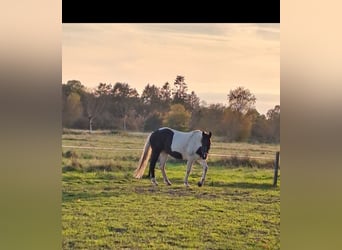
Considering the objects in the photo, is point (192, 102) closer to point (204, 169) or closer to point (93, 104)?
point (204, 169)

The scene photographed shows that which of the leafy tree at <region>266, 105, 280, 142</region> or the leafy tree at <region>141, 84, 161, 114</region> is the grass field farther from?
the leafy tree at <region>141, 84, 161, 114</region>

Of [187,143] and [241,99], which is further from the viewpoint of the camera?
[187,143]

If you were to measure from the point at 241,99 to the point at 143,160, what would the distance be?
70cm

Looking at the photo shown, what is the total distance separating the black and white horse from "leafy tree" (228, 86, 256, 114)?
231 mm

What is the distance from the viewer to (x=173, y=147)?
117 inches

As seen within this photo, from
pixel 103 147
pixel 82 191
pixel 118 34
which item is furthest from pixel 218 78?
pixel 82 191

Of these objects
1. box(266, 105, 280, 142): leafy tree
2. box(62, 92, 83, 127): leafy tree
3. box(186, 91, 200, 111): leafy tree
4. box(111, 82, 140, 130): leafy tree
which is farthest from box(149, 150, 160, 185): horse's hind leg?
box(266, 105, 280, 142): leafy tree

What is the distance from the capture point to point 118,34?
2828 millimetres

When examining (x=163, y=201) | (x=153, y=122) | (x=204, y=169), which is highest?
(x=153, y=122)

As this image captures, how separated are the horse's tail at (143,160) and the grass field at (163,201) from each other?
0.03 metres

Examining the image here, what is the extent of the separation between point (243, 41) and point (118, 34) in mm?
730

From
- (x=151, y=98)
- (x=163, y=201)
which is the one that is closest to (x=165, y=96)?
(x=151, y=98)
